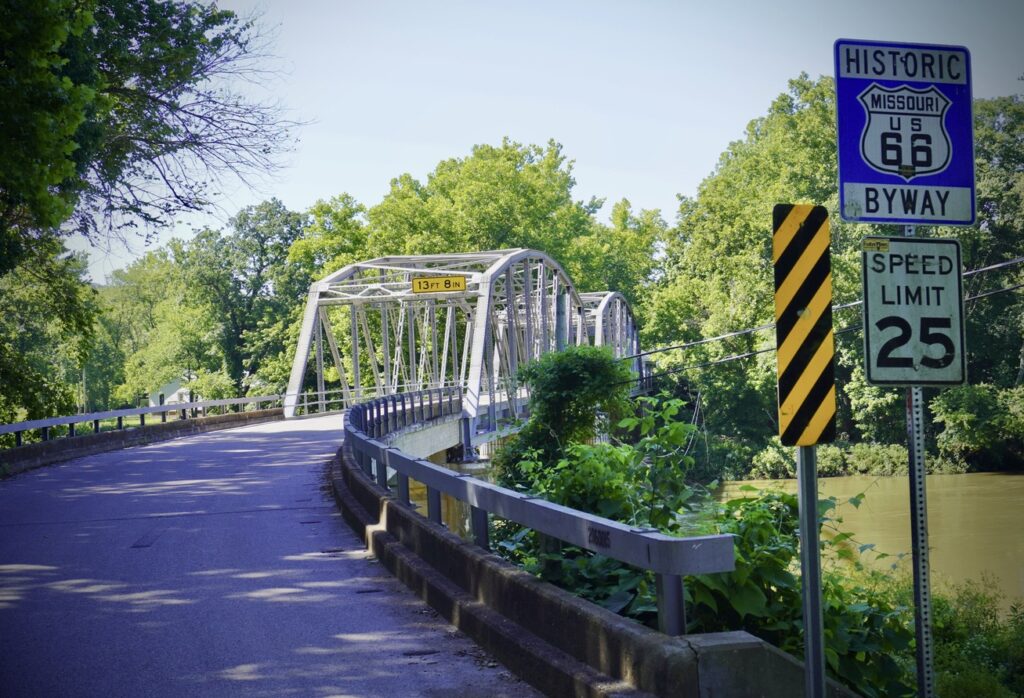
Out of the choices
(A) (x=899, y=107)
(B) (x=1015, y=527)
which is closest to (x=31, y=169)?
(A) (x=899, y=107)

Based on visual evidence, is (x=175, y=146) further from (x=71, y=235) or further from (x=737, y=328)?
(x=737, y=328)

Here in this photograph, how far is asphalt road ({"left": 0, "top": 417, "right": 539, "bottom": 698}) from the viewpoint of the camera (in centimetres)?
624

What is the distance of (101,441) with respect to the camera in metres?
26.8

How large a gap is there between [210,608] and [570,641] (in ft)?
12.3

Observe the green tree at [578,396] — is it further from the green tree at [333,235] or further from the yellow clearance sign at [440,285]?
the green tree at [333,235]

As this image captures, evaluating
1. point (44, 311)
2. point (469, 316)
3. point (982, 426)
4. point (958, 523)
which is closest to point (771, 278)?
point (982, 426)

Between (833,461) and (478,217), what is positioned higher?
(478,217)

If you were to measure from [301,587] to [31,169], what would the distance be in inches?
159

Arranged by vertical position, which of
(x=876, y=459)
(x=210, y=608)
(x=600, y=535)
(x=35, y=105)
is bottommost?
(x=876, y=459)

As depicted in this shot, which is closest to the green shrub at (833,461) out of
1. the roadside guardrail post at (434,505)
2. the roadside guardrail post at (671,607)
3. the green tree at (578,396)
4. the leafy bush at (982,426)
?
the leafy bush at (982,426)

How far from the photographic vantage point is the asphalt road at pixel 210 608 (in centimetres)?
624

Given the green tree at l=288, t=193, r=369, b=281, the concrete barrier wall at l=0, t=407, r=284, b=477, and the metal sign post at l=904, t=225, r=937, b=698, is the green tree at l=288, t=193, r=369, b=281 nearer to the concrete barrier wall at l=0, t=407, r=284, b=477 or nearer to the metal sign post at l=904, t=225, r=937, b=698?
the concrete barrier wall at l=0, t=407, r=284, b=477

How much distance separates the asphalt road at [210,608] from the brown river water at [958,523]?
58.7ft

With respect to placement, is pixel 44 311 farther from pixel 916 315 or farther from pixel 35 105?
pixel 916 315
